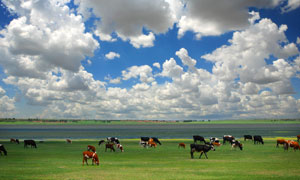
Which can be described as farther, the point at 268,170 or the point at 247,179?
the point at 268,170

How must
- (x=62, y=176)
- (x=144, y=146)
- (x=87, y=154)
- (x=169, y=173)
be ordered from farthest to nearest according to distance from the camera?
1. (x=144, y=146)
2. (x=87, y=154)
3. (x=169, y=173)
4. (x=62, y=176)

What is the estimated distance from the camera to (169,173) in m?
19.5

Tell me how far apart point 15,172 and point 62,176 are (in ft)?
14.7

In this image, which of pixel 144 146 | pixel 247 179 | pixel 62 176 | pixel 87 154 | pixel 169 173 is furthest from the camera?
pixel 144 146

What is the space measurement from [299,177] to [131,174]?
37.5 ft

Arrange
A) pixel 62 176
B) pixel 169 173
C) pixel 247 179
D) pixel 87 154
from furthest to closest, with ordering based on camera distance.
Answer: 1. pixel 87 154
2. pixel 169 173
3. pixel 62 176
4. pixel 247 179

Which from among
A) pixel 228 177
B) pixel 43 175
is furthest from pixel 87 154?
pixel 228 177

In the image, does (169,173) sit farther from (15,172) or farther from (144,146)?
(144,146)

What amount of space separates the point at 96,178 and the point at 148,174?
12.5 feet

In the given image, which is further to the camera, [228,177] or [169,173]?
[169,173]

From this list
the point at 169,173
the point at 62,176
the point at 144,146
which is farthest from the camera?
the point at 144,146

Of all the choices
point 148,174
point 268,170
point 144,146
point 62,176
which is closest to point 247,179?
point 268,170

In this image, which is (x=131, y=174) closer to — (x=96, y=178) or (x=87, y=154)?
(x=96, y=178)

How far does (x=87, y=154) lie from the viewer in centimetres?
2431
